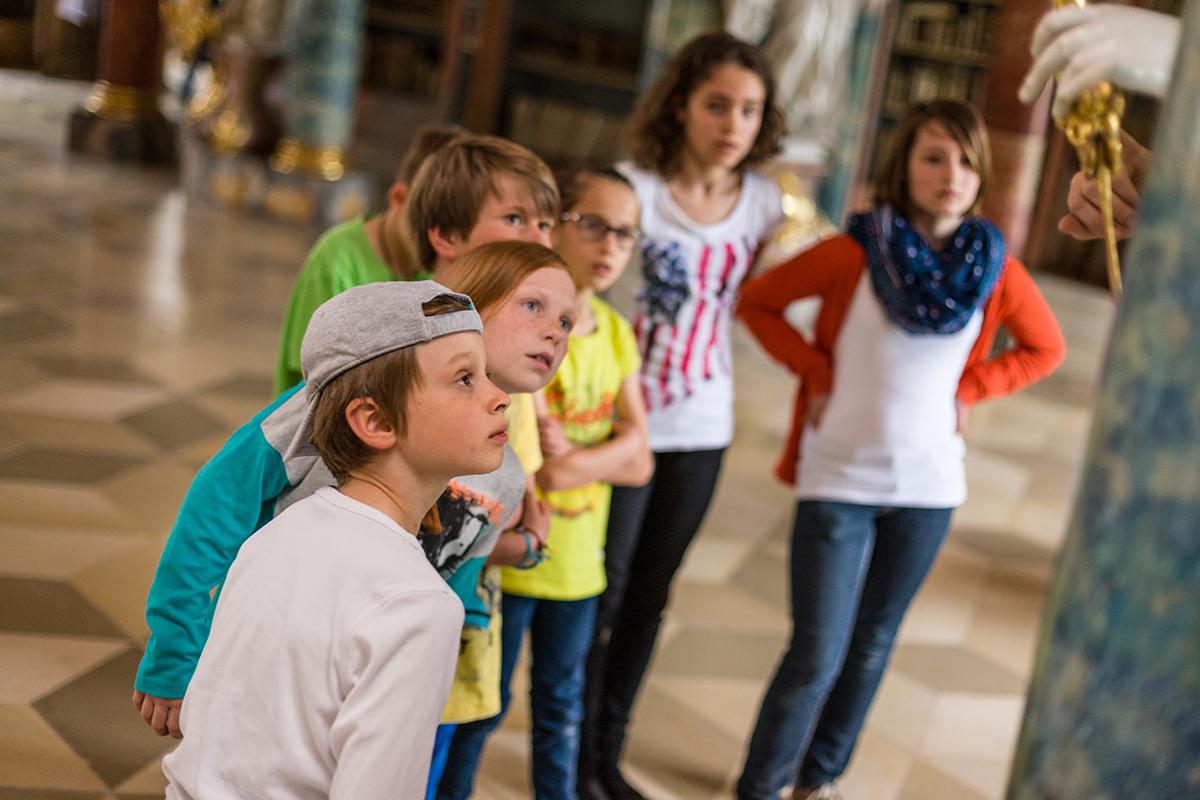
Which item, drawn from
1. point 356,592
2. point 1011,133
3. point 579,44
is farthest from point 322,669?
point 579,44

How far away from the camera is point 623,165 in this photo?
2746 mm

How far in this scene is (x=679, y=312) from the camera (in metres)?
2.59

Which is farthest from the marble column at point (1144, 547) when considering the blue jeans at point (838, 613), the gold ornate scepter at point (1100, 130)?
the blue jeans at point (838, 613)

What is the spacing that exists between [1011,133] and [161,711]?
7.30 metres

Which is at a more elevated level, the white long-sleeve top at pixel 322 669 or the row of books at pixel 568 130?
the row of books at pixel 568 130

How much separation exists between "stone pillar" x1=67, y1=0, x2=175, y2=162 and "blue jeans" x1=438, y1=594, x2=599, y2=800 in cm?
839

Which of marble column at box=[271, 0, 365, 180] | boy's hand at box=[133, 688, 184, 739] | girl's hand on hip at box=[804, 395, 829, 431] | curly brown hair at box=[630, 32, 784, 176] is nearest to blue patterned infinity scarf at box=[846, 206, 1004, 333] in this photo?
girl's hand on hip at box=[804, 395, 829, 431]

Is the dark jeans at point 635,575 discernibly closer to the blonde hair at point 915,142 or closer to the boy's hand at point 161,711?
the blonde hair at point 915,142

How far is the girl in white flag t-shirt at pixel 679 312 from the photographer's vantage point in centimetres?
256

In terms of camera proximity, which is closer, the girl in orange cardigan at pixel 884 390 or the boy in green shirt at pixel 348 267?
the boy in green shirt at pixel 348 267

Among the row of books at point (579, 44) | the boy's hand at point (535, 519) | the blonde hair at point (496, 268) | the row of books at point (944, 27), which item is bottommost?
the boy's hand at point (535, 519)

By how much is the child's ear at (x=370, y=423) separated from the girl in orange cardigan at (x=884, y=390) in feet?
4.24

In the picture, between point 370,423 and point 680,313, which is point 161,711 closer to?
point 370,423

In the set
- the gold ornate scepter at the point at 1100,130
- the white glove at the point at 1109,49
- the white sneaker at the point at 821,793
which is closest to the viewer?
the white glove at the point at 1109,49
